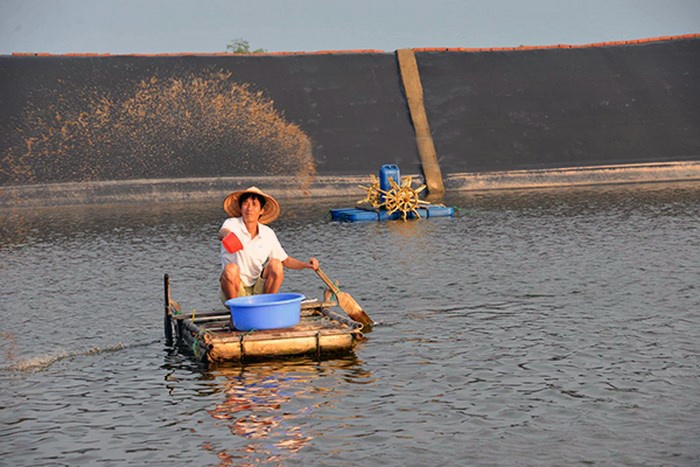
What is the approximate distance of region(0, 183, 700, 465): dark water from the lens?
35.0 ft

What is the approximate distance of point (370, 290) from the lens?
2003 cm

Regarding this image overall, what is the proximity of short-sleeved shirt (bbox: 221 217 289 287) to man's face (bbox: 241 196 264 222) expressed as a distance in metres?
0.16

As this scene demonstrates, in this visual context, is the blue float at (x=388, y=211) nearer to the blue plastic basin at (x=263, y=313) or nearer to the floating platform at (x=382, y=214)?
the floating platform at (x=382, y=214)

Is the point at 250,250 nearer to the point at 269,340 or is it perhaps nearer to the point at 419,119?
the point at 269,340

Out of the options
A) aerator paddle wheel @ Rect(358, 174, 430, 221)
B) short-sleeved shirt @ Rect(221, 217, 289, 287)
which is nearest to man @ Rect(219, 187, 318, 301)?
short-sleeved shirt @ Rect(221, 217, 289, 287)

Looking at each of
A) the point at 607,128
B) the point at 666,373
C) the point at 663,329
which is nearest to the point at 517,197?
the point at 607,128

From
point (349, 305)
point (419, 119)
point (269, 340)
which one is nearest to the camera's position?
point (269, 340)

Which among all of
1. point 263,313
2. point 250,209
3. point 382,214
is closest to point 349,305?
point 250,209

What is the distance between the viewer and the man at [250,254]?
14844mm

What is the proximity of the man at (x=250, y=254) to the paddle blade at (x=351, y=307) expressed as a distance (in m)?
1.01

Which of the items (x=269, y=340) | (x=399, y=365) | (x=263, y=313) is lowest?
(x=399, y=365)

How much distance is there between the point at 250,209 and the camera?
14.9 meters

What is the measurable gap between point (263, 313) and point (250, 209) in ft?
5.71

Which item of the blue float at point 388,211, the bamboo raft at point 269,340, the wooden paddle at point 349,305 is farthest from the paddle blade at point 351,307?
the blue float at point 388,211
